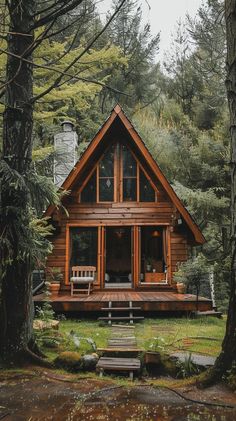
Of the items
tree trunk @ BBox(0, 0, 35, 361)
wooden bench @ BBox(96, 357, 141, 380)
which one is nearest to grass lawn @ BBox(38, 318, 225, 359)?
wooden bench @ BBox(96, 357, 141, 380)

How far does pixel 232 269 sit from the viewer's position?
363 cm

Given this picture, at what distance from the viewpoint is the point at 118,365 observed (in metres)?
4.22

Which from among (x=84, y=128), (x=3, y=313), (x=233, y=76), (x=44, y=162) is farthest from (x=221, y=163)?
(x=3, y=313)

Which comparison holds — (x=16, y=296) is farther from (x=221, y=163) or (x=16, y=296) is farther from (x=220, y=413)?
(x=221, y=163)

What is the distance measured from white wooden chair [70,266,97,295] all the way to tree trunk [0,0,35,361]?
5.23 metres

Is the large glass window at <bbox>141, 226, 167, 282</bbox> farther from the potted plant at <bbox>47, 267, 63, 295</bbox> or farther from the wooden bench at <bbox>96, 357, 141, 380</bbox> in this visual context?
the wooden bench at <bbox>96, 357, 141, 380</bbox>

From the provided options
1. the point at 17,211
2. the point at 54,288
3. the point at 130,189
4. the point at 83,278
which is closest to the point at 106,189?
the point at 130,189

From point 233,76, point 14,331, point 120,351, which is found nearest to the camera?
point 233,76

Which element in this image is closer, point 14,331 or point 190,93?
point 14,331

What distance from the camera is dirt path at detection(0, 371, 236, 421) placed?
114 inches

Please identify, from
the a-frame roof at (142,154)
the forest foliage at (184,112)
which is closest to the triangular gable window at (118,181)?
the a-frame roof at (142,154)

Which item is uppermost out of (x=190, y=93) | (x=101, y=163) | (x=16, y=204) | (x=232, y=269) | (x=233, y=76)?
(x=190, y=93)

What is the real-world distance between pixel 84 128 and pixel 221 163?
7372 mm

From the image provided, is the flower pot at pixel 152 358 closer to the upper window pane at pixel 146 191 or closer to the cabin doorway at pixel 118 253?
the upper window pane at pixel 146 191
